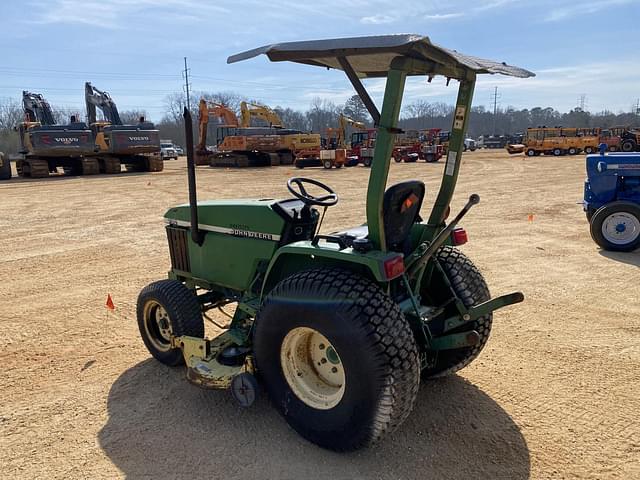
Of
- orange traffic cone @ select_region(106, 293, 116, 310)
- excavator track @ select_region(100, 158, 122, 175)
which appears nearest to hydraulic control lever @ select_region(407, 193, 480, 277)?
orange traffic cone @ select_region(106, 293, 116, 310)

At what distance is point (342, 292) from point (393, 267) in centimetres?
29

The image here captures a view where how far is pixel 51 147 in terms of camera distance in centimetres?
2348

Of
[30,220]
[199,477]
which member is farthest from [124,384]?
[30,220]

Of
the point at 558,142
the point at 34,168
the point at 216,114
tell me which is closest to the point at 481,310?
the point at 34,168

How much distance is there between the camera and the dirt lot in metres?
2.73

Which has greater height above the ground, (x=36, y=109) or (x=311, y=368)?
(x=36, y=109)

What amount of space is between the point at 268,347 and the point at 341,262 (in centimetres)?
65

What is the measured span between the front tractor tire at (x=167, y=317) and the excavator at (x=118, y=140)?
2332 cm

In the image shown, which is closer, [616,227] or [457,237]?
[457,237]

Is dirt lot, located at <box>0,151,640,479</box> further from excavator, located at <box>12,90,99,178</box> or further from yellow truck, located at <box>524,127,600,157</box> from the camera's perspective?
yellow truck, located at <box>524,127,600,157</box>

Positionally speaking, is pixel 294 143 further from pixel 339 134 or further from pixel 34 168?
pixel 34 168

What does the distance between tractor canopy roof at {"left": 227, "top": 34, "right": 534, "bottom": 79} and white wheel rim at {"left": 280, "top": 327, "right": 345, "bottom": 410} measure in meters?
1.46

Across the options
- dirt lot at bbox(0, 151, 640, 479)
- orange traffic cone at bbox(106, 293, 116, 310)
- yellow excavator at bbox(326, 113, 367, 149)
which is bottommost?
dirt lot at bbox(0, 151, 640, 479)

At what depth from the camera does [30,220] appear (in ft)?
35.9
